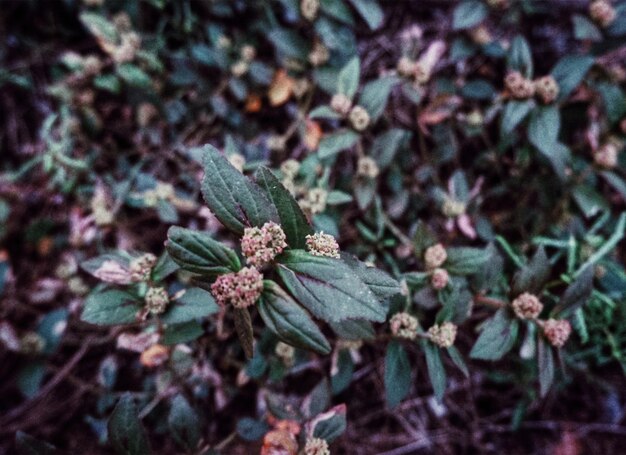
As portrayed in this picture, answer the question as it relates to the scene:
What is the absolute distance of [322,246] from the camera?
1.17 m

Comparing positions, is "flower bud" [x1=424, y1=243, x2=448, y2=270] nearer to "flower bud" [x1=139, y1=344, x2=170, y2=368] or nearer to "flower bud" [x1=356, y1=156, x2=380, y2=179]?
"flower bud" [x1=356, y1=156, x2=380, y2=179]

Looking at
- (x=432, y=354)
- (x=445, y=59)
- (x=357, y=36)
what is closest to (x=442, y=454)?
(x=432, y=354)

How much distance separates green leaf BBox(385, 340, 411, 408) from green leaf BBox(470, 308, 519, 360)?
206mm

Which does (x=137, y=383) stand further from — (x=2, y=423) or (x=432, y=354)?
(x=432, y=354)

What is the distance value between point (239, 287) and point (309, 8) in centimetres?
127

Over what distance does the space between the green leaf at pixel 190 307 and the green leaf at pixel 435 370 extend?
25.2 inches

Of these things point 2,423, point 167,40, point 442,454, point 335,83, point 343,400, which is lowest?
point 442,454

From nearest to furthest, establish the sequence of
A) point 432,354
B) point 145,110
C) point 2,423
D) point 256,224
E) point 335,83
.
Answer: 1. point 256,224
2. point 432,354
3. point 335,83
4. point 2,423
5. point 145,110

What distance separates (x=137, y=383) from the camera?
2234 millimetres

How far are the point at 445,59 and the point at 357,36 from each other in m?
0.42

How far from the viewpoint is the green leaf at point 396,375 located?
1.52 metres

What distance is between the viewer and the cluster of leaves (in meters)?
1.63

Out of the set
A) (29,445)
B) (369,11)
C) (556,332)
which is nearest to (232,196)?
(29,445)

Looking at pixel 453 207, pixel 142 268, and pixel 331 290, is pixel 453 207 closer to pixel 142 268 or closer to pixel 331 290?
pixel 331 290
